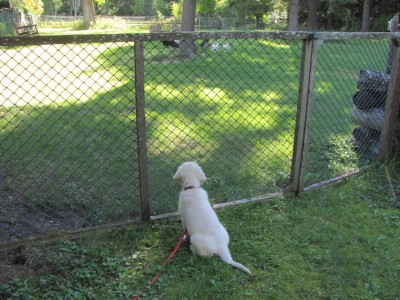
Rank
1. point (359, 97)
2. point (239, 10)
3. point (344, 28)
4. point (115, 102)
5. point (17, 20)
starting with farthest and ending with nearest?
point (239, 10) → point (344, 28) → point (17, 20) → point (115, 102) → point (359, 97)

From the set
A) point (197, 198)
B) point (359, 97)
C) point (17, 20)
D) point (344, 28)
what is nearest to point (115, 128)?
point (197, 198)

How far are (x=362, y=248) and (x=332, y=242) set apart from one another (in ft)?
0.80

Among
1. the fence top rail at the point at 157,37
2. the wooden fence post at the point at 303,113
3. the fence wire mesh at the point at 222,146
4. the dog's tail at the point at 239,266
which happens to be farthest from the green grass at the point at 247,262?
the fence top rail at the point at 157,37

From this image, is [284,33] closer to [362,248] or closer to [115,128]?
[362,248]

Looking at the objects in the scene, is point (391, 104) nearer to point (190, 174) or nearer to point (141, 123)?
point (190, 174)

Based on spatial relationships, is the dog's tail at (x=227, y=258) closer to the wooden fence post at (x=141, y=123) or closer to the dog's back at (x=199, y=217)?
the dog's back at (x=199, y=217)

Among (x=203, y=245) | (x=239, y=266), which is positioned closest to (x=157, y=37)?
(x=203, y=245)

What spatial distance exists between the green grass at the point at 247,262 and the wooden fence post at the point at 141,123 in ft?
0.84

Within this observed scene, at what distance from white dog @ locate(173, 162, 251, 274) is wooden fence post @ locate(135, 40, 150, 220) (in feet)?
1.36

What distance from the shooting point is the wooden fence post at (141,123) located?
3111 mm

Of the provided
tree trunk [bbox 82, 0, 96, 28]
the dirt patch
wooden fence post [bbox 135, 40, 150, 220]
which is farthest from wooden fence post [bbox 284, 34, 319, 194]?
tree trunk [bbox 82, 0, 96, 28]

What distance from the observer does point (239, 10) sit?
3997cm

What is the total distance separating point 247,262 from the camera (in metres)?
3.20

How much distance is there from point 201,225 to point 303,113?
5.49 ft
